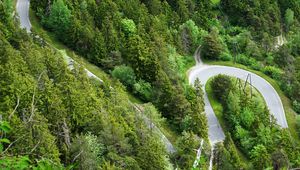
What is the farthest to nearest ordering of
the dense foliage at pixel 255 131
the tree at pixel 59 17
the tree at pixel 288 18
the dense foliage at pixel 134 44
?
1. the tree at pixel 288 18
2. the tree at pixel 59 17
3. the dense foliage at pixel 134 44
4. the dense foliage at pixel 255 131

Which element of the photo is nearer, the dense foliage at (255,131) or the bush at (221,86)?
→ the dense foliage at (255,131)

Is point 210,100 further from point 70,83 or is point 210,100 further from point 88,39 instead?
point 70,83

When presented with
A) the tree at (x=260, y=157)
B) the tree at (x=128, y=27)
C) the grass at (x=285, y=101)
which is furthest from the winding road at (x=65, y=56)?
the grass at (x=285, y=101)

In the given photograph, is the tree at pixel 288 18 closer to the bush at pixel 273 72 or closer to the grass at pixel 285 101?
the bush at pixel 273 72

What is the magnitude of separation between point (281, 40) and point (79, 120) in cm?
7598

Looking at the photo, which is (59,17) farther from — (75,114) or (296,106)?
(296,106)

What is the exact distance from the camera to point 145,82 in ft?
242

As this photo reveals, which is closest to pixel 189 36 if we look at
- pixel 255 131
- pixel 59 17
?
pixel 59 17

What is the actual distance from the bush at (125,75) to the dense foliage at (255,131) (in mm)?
16122

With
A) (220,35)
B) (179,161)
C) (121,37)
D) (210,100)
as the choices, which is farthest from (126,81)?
(220,35)

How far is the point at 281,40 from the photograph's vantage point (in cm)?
11369

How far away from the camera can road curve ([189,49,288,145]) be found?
7216 centimetres

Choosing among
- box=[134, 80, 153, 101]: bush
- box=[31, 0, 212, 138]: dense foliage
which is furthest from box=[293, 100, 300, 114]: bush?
box=[134, 80, 153, 101]: bush

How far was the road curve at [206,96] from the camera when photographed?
237 feet
